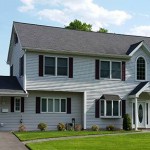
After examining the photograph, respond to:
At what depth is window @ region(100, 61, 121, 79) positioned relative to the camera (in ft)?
102

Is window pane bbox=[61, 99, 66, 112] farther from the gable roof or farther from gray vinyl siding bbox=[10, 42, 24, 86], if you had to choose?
the gable roof

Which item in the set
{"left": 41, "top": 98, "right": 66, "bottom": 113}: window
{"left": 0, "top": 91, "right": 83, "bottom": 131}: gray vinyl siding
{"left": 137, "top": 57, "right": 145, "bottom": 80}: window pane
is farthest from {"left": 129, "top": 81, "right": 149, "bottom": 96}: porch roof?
{"left": 41, "top": 98, "right": 66, "bottom": 113}: window

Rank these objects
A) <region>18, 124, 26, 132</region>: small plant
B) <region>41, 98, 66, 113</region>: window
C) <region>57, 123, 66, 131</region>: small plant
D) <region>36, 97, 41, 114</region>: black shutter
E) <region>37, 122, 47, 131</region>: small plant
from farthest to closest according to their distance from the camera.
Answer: <region>41, 98, 66, 113</region>: window < <region>36, 97, 41, 114</region>: black shutter < <region>57, 123, 66, 131</region>: small plant < <region>37, 122, 47, 131</region>: small plant < <region>18, 124, 26, 132</region>: small plant

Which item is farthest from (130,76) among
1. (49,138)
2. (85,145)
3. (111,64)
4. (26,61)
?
(85,145)

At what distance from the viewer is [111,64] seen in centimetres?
3133

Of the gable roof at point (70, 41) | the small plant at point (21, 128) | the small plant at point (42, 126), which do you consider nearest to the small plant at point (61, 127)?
the small plant at point (42, 126)

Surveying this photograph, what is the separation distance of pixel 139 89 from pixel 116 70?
252 centimetres

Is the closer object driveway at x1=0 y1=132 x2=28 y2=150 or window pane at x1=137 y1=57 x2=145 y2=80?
driveway at x1=0 y1=132 x2=28 y2=150

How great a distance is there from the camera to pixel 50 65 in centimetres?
2919

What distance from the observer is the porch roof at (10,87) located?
2741cm

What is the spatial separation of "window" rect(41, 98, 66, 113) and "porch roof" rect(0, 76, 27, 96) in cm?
233

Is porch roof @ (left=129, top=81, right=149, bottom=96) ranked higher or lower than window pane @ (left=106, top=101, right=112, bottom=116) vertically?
higher

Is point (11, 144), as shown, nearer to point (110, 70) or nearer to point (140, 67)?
point (110, 70)

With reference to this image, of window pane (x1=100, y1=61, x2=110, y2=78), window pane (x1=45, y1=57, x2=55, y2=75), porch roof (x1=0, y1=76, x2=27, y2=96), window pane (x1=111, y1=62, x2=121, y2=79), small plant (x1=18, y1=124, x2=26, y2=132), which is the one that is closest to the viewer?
porch roof (x1=0, y1=76, x2=27, y2=96)
